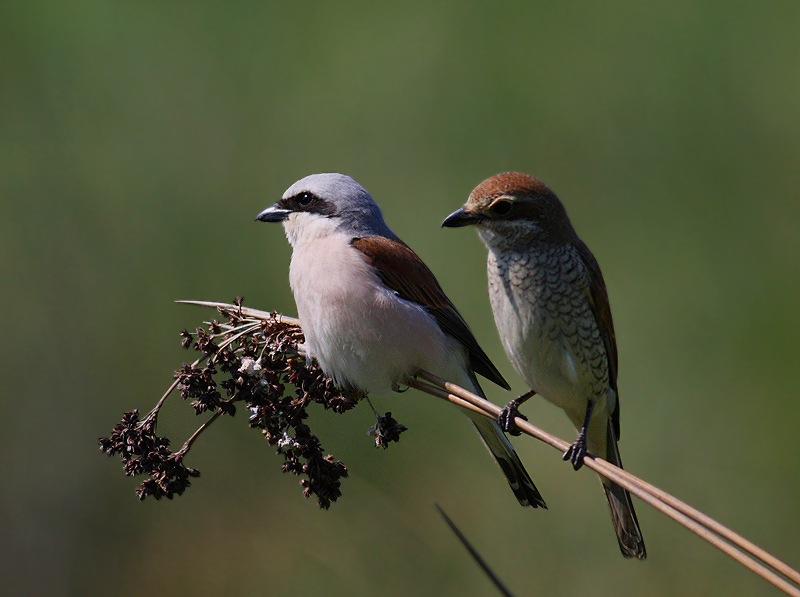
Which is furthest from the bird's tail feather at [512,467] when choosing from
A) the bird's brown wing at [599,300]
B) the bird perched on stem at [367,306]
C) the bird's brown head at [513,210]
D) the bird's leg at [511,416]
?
the bird's brown head at [513,210]

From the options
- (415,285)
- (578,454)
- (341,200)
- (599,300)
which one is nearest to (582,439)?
(578,454)

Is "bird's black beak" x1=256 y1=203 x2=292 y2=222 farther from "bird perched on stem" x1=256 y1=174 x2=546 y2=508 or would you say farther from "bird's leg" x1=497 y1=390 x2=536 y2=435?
"bird's leg" x1=497 y1=390 x2=536 y2=435

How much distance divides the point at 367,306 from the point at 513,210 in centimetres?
52

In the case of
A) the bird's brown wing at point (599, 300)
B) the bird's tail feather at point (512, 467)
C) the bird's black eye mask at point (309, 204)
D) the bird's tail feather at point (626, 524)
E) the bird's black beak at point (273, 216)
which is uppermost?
the bird's black eye mask at point (309, 204)

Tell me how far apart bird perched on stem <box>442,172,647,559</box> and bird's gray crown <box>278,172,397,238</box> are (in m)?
0.46

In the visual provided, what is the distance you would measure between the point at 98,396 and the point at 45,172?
1.47m

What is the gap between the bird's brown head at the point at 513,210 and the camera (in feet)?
7.51

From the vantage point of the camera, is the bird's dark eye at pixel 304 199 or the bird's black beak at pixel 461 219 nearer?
the bird's black beak at pixel 461 219

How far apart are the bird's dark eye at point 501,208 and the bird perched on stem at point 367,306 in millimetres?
370

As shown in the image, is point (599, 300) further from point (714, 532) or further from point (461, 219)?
point (714, 532)

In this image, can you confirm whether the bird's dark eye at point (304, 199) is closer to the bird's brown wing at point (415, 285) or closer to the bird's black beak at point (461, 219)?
the bird's brown wing at point (415, 285)

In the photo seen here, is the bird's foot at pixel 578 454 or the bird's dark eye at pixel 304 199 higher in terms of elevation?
the bird's dark eye at pixel 304 199

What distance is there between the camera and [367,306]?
7.95 feet

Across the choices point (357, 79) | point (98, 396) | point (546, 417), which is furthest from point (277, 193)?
point (546, 417)
